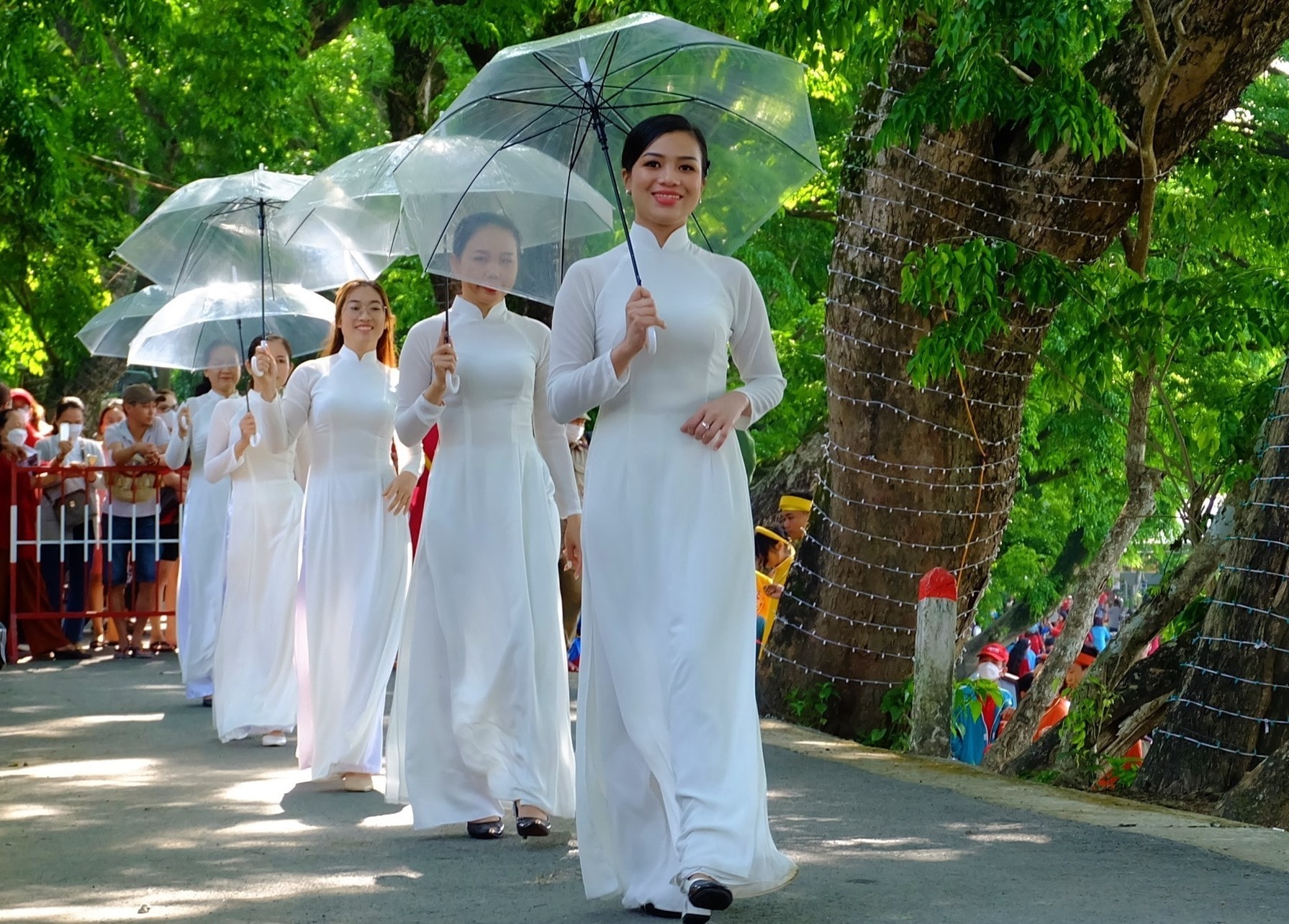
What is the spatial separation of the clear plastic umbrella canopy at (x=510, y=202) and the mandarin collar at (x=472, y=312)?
0.23 meters

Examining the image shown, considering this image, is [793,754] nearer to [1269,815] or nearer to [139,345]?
[1269,815]

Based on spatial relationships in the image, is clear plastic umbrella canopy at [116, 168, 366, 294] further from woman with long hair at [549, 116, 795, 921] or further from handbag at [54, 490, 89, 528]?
handbag at [54, 490, 89, 528]

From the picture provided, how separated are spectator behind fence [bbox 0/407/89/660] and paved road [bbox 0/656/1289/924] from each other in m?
7.01

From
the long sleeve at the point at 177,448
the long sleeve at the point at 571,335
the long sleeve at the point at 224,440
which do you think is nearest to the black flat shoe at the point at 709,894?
the long sleeve at the point at 571,335

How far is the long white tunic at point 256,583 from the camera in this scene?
10219 millimetres

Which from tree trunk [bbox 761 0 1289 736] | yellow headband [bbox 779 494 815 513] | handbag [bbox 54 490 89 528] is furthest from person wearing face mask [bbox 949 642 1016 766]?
handbag [bbox 54 490 89 528]

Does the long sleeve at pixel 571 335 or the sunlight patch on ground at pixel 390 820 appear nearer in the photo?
the long sleeve at pixel 571 335

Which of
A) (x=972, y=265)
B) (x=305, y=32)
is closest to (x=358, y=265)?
(x=972, y=265)

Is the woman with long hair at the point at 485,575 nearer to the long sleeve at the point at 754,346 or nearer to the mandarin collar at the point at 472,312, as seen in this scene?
the mandarin collar at the point at 472,312

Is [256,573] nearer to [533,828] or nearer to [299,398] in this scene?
[299,398]

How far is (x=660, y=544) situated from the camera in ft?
17.5

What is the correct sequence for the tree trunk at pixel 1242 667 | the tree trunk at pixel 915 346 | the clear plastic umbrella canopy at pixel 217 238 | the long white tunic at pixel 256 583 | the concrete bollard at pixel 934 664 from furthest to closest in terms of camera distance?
1. the clear plastic umbrella canopy at pixel 217 238
2. the long white tunic at pixel 256 583
3. the tree trunk at pixel 915 346
4. the concrete bollard at pixel 934 664
5. the tree trunk at pixel 1242 667

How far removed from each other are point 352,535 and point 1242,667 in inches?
153

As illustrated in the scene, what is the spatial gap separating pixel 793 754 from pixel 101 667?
300 inches
